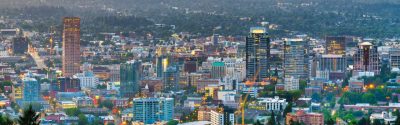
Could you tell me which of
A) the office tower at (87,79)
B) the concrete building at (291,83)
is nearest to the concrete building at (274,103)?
the concrete building at (291,83)

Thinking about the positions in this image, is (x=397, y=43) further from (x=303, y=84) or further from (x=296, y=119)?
(x=296, y=119)

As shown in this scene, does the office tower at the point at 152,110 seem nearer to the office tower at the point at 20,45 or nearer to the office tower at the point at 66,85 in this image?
the office tower at the point at 66,85

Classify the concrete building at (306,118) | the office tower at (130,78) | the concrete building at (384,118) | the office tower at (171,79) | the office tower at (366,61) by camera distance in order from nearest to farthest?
the concrete building at (384,118) → the concrete building at (306,118) → the office tower at (130,78) → the office tower at (171,79) → the office tower at (366,61)

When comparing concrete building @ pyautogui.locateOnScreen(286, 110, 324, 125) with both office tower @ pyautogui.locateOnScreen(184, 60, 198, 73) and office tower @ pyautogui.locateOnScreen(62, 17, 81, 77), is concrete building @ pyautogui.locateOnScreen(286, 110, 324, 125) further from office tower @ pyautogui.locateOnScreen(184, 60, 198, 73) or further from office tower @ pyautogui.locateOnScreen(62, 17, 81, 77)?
office tower @ pyautogui.locateOnScreen(62, 17, 81, 77)

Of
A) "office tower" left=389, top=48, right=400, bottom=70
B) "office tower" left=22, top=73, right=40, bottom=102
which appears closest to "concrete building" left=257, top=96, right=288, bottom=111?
"office tower" left=22, top=73, right=40, bottom=102

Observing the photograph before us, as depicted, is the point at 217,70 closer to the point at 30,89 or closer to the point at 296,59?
the point at 296,59

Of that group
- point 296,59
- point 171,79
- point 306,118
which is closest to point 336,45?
point 296,59
